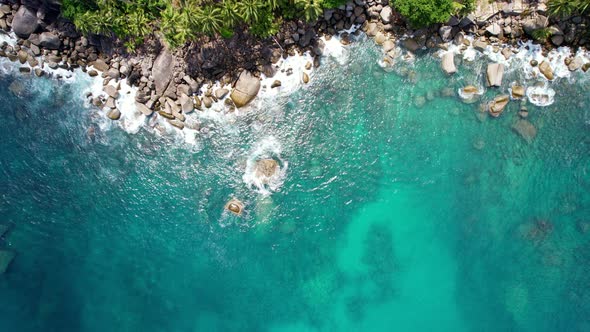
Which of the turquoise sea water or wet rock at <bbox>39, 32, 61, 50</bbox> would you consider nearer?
the turquoise sea water

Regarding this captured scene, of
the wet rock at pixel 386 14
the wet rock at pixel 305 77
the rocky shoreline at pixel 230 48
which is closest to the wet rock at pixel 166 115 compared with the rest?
the rocky shoreline at pixel 230 48

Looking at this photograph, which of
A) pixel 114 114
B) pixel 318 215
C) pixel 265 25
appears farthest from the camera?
pixel 114 114

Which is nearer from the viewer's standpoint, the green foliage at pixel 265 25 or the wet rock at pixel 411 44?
the green foliage at pixel 265 25

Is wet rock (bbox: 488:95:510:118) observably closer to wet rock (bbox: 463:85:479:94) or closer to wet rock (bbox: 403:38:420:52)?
wet rock (bbox: 463:85:479:94)

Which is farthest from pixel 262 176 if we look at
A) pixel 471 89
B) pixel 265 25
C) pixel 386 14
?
pixel 471 89

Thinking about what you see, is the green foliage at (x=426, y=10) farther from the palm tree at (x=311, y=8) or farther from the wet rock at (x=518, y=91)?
the wet rock at (x=518, y=91)

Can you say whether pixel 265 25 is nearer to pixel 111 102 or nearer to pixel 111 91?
pixel 111 91

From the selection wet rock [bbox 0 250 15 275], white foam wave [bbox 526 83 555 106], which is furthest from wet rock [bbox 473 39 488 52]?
wet rock [bbox 0 250 15 275]
